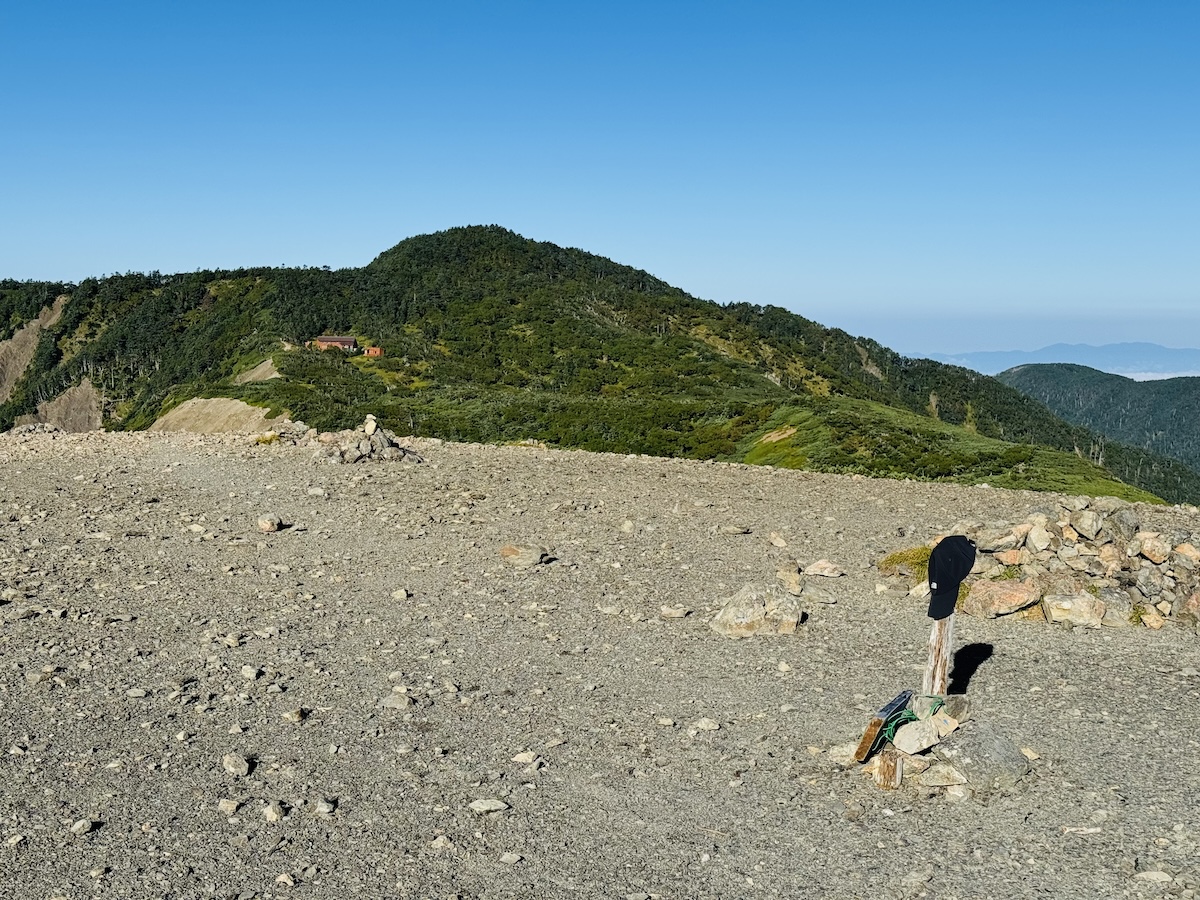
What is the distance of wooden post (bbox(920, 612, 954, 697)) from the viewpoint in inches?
407

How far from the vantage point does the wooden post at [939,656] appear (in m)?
10.3

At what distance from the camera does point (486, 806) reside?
8.48 m

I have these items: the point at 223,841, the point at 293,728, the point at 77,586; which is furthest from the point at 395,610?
the point at 223,841

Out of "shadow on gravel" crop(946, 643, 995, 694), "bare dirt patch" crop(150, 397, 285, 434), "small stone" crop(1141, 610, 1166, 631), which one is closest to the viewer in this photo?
"shadow on gravel" crop(946, 643, 995, 694)

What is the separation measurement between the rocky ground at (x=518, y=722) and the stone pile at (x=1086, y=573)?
0.44 meters

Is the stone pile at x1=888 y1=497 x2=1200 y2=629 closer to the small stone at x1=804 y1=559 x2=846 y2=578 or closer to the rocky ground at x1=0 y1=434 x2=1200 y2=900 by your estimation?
the rocky ground at x1=0 y1=434 x2=1200 y2=900

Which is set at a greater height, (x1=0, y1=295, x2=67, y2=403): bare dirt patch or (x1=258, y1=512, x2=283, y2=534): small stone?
(x1=0, y1=295, x2=67, y2=403): bare dirt patch

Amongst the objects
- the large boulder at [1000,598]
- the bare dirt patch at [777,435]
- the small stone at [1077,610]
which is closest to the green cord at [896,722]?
the large boulder at [1000,598]

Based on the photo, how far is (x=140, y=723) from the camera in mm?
10016

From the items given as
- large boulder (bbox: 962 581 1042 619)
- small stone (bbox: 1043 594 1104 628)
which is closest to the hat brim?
large boulder (bbox: 962 581 1042 619)

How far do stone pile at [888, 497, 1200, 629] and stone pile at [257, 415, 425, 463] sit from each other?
1596cm

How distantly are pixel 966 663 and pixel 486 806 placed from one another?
24.4 feet

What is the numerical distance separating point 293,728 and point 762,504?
14.4m

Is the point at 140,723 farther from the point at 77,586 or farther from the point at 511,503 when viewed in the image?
the point at 511,503
